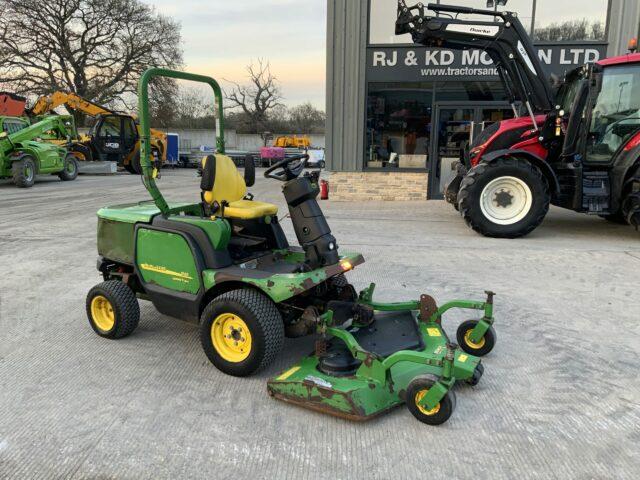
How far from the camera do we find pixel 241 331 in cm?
311

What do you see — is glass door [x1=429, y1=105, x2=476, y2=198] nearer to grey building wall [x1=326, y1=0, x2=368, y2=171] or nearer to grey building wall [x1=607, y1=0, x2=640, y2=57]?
grey building wall [x1=326, y1=0, x2=368, y2=171]

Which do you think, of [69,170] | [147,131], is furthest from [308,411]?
[69,170]

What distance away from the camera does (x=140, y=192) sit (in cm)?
1362

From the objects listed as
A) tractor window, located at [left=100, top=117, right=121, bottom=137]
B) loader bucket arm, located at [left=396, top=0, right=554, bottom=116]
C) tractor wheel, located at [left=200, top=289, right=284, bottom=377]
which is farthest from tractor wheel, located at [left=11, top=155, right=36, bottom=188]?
tractor wheel, located at [left=200, top=289, right=284, bottom=377]

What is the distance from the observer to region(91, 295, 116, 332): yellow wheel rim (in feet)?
12.4

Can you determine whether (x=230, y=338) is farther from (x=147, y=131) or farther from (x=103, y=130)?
(x=103, y=130)

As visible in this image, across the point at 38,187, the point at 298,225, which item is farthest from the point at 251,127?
the point at 298,225

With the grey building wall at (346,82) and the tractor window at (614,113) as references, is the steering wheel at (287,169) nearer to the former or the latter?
the tractor window at (614,113)

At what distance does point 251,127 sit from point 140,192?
3959 cm

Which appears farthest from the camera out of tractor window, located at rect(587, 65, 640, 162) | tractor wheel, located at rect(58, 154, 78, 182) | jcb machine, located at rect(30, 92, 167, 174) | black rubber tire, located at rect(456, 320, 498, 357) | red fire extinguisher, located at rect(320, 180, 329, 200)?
jcb machine, located at rect(30, 92, 167, 174)

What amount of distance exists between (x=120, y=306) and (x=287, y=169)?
1.58m

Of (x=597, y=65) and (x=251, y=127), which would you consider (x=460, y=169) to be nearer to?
(x=597, y=65)

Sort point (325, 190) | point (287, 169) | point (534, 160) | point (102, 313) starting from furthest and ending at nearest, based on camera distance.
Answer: point (325, 190), point (534, 160), point (102, 313), point (287, 169)

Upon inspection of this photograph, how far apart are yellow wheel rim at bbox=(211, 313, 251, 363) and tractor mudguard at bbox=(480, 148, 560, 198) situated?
5257mm
